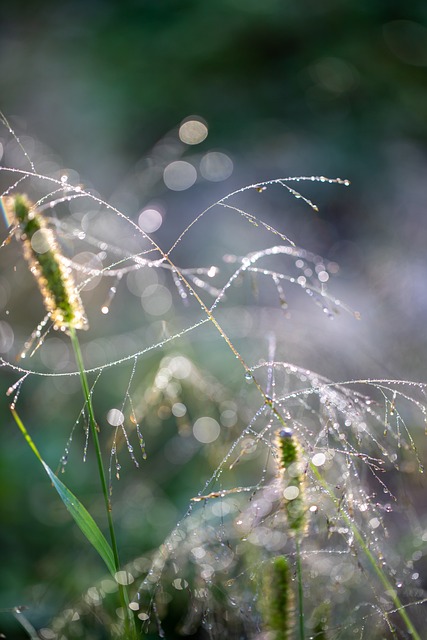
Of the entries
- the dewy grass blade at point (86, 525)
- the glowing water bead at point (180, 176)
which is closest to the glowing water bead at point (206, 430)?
the dewy grass blade at point (86, 525)

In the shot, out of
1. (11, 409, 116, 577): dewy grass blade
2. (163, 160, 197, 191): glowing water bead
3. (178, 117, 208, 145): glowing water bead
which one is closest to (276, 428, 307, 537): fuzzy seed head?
(11, 409, 116, 577): dewy grass blade

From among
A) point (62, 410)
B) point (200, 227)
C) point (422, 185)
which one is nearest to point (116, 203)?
point (200, 227)

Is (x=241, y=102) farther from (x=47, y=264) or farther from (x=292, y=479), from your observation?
(x=292, y=479)

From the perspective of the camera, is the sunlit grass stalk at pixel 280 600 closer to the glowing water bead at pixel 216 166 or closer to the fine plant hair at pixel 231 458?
the fine plant hair at pixel 231 458

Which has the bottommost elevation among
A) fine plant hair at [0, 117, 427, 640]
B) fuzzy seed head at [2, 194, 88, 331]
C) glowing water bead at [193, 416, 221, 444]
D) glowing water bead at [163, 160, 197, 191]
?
glowing water bead at [163, 160, 197, 191]

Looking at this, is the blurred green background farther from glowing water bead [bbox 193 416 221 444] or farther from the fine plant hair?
glowing water bead [bbox 193 416 221 444]

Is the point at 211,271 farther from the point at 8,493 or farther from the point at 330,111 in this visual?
the point at 330,111

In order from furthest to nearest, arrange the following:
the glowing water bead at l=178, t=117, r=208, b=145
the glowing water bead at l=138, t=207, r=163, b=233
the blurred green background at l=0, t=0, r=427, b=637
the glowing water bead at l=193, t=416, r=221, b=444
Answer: the glowing water bead at l=178, t=117, r=208, b=145
the blurred green background at l=0, t=0, r=427, b=637
the glowing water bead at l=138, t=207, r=163, b=233
the glowing water bead at l=193, t=416, r=221, b=444
